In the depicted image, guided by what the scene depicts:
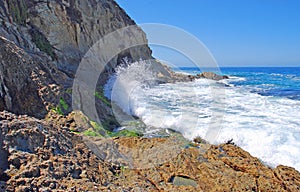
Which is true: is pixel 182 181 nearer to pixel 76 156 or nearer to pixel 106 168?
pixel 106 168

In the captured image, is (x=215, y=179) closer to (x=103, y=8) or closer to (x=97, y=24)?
(x=97, y=24)

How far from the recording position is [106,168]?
11.0 ft

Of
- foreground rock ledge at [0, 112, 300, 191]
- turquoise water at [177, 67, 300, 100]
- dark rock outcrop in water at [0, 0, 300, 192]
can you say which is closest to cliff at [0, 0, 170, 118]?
dark rock outcrop in water at [0, 0, 300, 192]

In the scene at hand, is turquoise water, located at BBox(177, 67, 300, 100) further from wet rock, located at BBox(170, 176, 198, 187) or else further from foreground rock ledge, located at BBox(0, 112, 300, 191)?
wet rock, located at BBox(170, 176, 198, 187)

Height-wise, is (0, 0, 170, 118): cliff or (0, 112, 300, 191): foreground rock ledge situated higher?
(0, 0, 170, 118): cliff

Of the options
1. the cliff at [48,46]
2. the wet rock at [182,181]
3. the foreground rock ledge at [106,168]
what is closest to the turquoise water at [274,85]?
the cliff at [48,46]

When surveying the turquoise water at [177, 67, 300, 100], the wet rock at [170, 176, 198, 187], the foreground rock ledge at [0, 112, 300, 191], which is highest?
the turquoise water at [177, 67, 300, 100]

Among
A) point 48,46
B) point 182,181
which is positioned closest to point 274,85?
point 48,46

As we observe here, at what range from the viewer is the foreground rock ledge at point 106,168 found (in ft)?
8.26

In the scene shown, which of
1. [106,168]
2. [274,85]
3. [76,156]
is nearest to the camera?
[76,156]

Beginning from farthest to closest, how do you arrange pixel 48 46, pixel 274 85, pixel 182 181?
pixel 274 85
pixel 48 46
pixel 182 181

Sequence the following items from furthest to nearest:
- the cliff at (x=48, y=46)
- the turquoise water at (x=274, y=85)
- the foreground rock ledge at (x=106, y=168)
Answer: the turquoise water at (x=274, y=85), the cliff at (x=48, y=46), the foreground rock ledge at (x=106, y=168)

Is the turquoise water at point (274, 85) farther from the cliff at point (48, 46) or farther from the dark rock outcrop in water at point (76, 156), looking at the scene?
the dark rock outcrop in water at point (76, 156)

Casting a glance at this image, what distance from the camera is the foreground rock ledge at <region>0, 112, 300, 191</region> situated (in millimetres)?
2519
